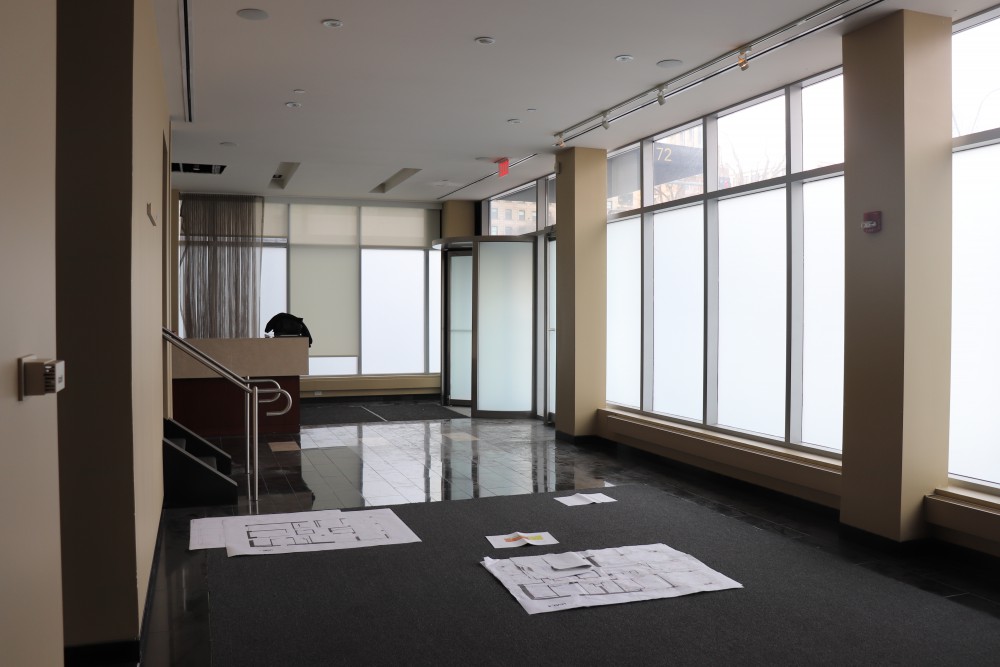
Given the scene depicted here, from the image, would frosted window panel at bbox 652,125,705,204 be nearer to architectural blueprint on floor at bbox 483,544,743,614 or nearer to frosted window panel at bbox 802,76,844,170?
frosted window panel at bbox 802,76,844,170

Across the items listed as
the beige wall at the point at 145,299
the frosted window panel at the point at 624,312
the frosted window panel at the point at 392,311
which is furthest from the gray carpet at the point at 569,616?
Answer: the frosted window panel at the point at 392,311

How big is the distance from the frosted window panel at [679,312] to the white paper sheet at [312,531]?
125 inches

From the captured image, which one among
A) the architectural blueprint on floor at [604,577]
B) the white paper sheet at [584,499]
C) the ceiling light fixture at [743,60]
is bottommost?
the architectural blueprint on floor at [604,577]

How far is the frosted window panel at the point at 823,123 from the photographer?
560cm

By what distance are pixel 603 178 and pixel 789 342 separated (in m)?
3.18

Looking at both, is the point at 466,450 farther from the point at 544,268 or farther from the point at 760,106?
the point at 760,106

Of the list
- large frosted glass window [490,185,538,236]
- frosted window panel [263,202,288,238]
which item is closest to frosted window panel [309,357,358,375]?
frosted window panel [263,202,288,238]

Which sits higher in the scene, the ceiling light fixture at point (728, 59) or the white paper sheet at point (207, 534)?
the ceiling light fixture at point (728, 59)

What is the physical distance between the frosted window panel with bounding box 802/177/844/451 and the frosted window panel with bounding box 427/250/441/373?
7.72 meters

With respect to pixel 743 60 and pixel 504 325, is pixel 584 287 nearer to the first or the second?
pixel 504 325

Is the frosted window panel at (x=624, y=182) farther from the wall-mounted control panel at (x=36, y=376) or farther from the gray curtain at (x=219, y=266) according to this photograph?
the wall-mounted control panel at (x=36, y=376)

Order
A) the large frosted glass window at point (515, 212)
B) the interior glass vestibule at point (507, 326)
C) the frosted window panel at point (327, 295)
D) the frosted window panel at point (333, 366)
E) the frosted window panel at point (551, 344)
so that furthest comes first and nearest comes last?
the frosted window panel at point (333, 366), the frosted window panel at point (327, 295), the large frosted glass window at point (515, 212), the interior glass vestibule at point (507, 326), the frosted window panel at point (551, 344)

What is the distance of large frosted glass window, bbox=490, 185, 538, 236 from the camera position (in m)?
10.8

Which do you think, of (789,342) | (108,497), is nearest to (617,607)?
(108,497)
